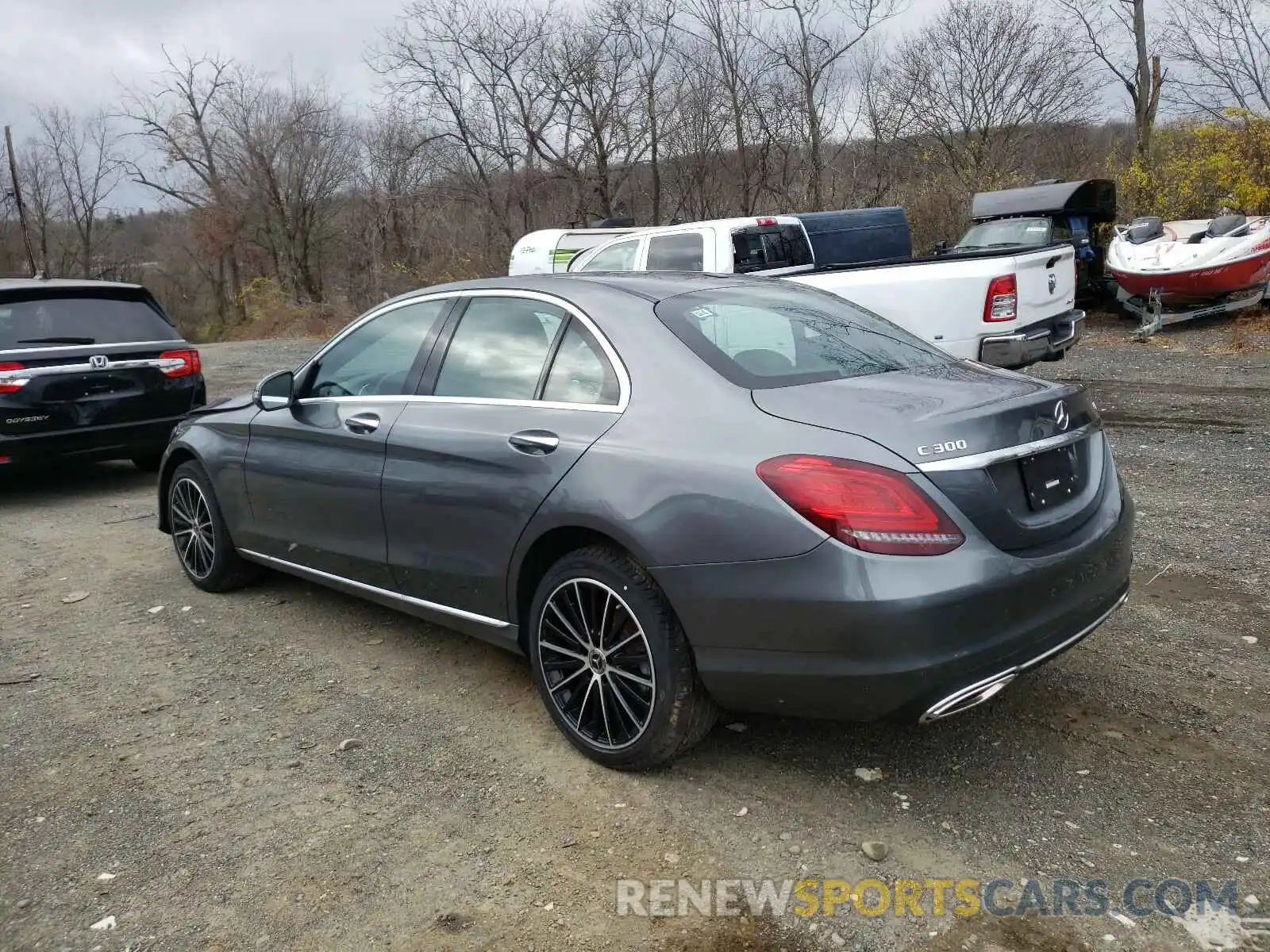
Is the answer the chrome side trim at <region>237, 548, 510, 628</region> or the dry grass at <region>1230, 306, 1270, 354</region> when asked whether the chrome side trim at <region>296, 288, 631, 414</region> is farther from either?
the dry grass at <region>1230, 306, 1270, 354</region>

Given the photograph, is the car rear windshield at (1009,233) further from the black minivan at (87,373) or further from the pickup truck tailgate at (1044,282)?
the black minivan at (87,373)

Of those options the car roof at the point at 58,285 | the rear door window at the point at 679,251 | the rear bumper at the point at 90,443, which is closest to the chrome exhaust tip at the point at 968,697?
the rear bumper at the point at 90,443

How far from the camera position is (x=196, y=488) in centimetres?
525

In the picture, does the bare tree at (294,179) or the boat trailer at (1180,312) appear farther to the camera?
the bare tree at (294,179)

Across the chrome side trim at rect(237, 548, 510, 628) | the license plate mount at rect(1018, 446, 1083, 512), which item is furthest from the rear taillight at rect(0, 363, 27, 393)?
the license plate mount at rect(1018, 446, 1083, 512)

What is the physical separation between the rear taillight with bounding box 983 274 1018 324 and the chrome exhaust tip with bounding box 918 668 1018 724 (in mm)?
5466

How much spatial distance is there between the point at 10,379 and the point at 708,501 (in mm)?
6430

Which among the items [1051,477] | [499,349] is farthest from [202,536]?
[1051,477]

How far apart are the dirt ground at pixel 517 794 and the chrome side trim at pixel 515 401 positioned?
1.16 metres

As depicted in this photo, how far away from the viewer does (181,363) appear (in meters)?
8.07

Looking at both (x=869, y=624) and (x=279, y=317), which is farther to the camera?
(x=279, y=317)

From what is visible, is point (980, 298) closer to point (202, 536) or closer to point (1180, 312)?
point (202, 536)

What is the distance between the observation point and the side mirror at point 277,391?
4630 mm

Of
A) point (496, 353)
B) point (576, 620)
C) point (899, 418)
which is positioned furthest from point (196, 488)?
point (899, 418)
